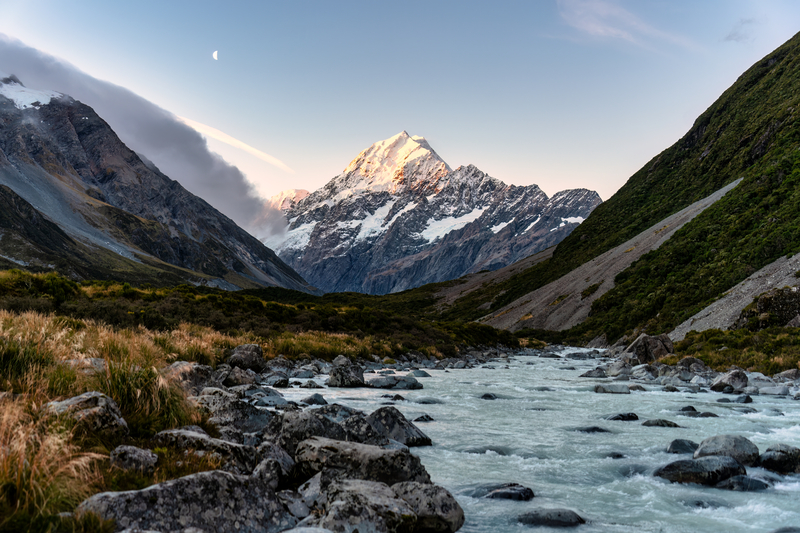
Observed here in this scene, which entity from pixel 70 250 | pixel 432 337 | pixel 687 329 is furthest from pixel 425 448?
pixel 70 250

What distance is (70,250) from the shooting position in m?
195

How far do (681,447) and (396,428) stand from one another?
22.1ft

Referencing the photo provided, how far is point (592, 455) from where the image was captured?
11.0 meters

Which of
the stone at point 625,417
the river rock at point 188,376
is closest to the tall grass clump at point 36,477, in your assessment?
the river rock at point 188,376

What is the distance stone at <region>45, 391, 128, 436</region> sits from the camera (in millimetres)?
5785

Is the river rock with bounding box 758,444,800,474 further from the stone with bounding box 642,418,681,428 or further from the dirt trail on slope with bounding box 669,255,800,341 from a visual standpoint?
the dirt trail on slope with bounding box 669,255,800,341

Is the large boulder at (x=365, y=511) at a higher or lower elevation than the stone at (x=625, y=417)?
lower

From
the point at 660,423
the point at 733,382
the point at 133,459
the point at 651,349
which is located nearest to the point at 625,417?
the point at 660,423

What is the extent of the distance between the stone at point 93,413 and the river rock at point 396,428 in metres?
5.97

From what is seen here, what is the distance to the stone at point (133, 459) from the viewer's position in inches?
214

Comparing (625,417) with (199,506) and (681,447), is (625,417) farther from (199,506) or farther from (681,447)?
(199,506)

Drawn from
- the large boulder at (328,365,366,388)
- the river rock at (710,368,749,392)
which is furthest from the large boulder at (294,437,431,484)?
the river rock at (710,368,749,392)

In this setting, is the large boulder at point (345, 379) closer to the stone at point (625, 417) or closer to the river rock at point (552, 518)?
the stone at point (625, 417)

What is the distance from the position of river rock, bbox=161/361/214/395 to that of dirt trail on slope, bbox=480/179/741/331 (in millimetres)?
71941
